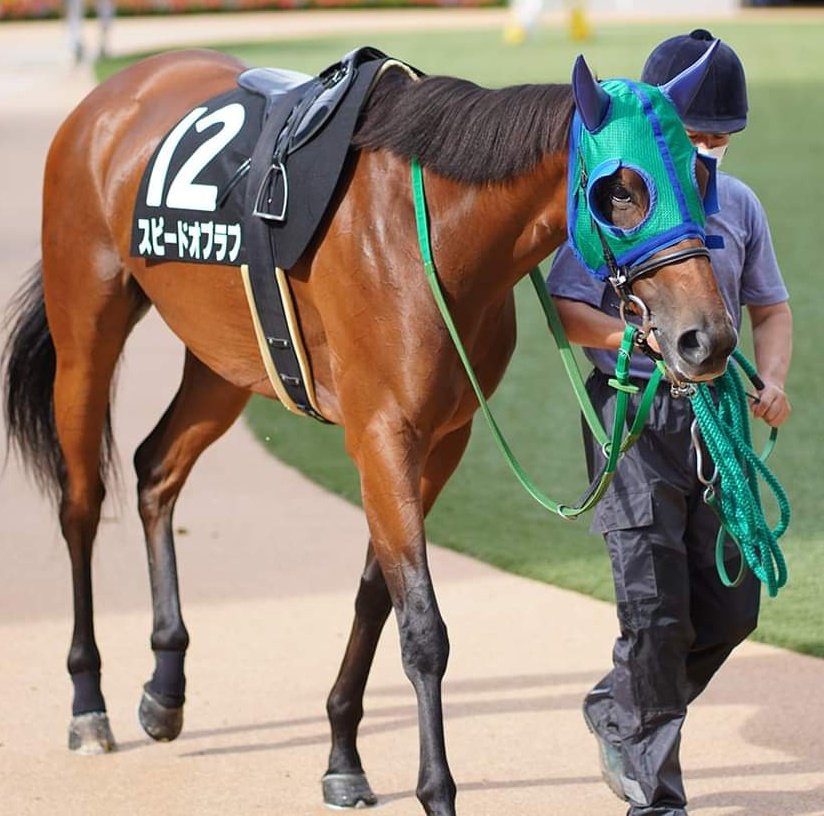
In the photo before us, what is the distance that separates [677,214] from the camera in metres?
2.97

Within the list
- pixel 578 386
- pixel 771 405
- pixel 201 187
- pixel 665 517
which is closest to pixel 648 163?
pixel 578 386

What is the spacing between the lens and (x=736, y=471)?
3428 millimetres

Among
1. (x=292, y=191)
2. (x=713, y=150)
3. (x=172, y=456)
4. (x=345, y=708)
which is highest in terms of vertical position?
(x=713, y=150)

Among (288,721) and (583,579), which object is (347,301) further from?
(583,579)

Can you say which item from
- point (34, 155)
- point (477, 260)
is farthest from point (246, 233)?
point (34, 155)

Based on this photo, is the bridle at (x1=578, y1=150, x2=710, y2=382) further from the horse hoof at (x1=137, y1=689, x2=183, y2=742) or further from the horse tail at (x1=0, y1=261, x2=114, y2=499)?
the horse tail at (x1=0, y1=261, x2=114, y2=499)

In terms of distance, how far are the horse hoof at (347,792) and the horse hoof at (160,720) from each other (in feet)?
1.80

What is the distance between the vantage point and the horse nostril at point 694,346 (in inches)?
114

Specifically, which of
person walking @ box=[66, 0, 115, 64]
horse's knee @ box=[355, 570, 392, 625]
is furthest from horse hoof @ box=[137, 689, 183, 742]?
person walking @ box=[66, 0, 115, 64]

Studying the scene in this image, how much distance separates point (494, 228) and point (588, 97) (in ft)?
1.53

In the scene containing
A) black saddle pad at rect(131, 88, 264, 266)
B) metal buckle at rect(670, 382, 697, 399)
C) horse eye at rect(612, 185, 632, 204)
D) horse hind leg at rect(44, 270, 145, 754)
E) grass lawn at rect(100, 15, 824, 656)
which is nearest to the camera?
horse eye at rect(612, 185, 632, 204)

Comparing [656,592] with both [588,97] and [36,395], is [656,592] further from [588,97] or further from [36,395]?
[36,395]

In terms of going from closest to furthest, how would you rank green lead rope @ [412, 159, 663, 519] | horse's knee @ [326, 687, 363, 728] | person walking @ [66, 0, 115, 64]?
green lead rope @ [412, 159, 663, 519]
horse's knee @ [326, 687, 363, 728]
person walking @ [66, 0, 115, 64]

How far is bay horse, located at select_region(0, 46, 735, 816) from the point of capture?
10.7 feet
